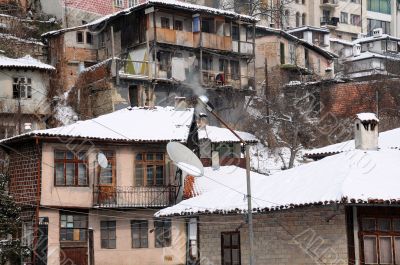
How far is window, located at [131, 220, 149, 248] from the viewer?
34.6 m

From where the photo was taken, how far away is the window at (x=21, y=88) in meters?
48.1

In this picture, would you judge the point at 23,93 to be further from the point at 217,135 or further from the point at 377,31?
the point at 377,31

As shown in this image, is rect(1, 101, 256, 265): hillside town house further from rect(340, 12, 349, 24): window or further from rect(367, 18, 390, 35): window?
rect(367, 18, 390, 35): window

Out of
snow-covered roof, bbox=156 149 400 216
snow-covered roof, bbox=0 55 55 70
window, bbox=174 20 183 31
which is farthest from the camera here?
window, bbox=174 20 183 31

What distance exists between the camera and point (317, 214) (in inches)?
823

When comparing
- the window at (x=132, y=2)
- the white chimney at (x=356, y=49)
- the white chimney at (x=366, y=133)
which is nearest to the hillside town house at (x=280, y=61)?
the window at (x=132, y=2)

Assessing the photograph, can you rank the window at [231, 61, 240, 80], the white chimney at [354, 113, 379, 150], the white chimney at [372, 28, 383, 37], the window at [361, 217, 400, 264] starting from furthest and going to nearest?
1. the white chimney at [372, 28, 383, 37]
2. the window at [231, 61, 240, 80]
3. the white chimney at [354, 113, 379, 150]
4. the window at [361, 217, 400, 264]

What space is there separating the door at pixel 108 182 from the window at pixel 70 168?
2.22 ft

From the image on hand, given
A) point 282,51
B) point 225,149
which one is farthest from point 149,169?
point 282,51

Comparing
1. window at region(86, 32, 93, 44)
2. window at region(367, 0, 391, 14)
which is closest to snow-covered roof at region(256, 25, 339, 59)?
window at region(86, 32, 93, 44)

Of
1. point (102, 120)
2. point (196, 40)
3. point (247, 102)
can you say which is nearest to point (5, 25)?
→ point (196, 40)

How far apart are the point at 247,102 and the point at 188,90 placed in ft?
17.5

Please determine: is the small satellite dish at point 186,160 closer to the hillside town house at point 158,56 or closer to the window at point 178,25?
the hillside town house at point 158,56

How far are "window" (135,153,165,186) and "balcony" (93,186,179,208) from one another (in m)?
0.28
